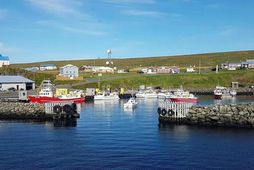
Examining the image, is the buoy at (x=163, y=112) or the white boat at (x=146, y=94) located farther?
the white boat at (x=146, y=94)

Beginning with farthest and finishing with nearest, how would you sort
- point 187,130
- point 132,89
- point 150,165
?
point 132,89 → point 187,130 → point 150,165

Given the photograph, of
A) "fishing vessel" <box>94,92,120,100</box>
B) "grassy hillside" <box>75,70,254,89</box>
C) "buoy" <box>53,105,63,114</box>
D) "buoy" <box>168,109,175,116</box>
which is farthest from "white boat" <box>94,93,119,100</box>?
"buoy" <box>168,109,175,116</box>

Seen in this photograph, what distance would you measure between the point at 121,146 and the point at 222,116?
20.4 metres

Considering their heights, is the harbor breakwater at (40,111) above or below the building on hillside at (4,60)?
below

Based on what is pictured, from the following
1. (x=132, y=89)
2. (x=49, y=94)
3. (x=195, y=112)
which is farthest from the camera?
(x=132, y=89)

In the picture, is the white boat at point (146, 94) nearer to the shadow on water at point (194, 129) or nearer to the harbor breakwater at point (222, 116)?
the harbor breakwater at point (222, 116)

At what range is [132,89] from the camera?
458ft

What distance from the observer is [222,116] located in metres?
58.4

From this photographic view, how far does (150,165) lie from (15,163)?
1253cm

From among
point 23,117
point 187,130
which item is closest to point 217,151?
point 187,130

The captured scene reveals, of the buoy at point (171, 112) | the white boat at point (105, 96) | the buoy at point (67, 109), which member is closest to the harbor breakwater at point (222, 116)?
the buoy at point (171, 112)

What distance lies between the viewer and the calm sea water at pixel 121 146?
36625 mm

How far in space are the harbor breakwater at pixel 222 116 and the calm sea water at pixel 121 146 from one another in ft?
8.34

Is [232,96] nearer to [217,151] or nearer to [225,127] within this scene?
[225,127]
